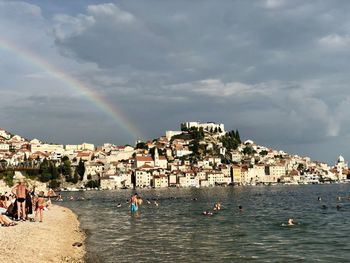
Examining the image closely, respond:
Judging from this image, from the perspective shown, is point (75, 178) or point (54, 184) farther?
point (75, 178)

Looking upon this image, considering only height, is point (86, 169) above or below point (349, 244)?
above

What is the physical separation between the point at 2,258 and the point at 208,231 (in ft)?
55.1

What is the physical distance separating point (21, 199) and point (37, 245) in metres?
8.98

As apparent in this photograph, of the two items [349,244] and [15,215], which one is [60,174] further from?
[349,244]

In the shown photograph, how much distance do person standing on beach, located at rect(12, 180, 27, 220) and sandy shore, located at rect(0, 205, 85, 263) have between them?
5.67 ft

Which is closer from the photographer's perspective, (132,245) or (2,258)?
(2,258)

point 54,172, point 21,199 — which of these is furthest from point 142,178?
point 21,199

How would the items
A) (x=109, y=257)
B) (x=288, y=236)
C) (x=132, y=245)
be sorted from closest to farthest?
(x=109, y=257) < (x=132, y=245) < (x=288, y=236)

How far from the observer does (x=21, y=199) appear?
2828 cm

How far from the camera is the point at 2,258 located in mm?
15891

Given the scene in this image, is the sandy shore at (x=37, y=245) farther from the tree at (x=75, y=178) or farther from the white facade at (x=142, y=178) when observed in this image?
the tree at (x=75, y=178)

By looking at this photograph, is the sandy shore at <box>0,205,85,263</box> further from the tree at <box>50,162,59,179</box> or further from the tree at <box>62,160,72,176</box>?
the tree at <box>62,160,72,176</box>

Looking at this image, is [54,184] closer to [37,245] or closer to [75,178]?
[75,178]

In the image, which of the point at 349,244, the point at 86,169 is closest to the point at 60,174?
the point at 86,169
